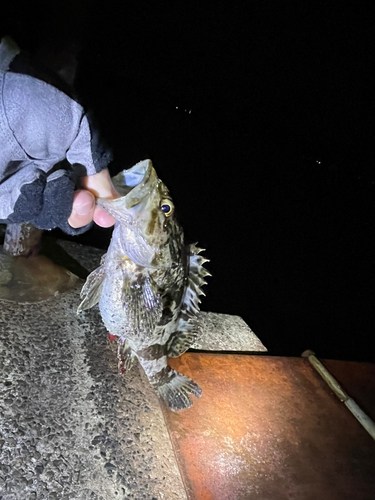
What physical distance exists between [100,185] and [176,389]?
1.08 metres

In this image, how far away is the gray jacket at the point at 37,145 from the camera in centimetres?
105

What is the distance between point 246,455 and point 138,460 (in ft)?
1.69

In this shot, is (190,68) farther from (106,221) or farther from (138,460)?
Answer: (138,460)

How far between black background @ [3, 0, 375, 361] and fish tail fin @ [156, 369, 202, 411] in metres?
2.26

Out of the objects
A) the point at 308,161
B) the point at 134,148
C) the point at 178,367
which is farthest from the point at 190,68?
the point at 178,367

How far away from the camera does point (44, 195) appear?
3.54ft

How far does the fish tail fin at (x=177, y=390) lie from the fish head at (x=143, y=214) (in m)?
0.65

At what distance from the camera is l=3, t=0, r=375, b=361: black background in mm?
4887

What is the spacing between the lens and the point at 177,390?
1720 mm

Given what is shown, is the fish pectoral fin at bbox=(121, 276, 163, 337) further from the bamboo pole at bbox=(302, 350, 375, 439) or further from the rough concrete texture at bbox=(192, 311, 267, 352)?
the bamboo pole at bbox=(302, 350, 375, 439)

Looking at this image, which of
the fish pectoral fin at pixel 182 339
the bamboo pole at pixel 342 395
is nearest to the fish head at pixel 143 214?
the fish pectoral fin at pixel 182 339

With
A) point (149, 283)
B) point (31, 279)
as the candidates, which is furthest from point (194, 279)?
point (31, 279)

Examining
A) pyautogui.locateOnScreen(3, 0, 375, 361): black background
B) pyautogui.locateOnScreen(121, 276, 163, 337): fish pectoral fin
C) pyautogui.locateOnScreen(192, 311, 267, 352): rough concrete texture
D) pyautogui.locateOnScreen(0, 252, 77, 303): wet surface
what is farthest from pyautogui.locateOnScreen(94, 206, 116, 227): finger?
pyautogui.locateOnScreen(3, 0, 375, 361): black background

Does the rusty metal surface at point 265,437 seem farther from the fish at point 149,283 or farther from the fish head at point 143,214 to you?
the fish head at point 143,214
